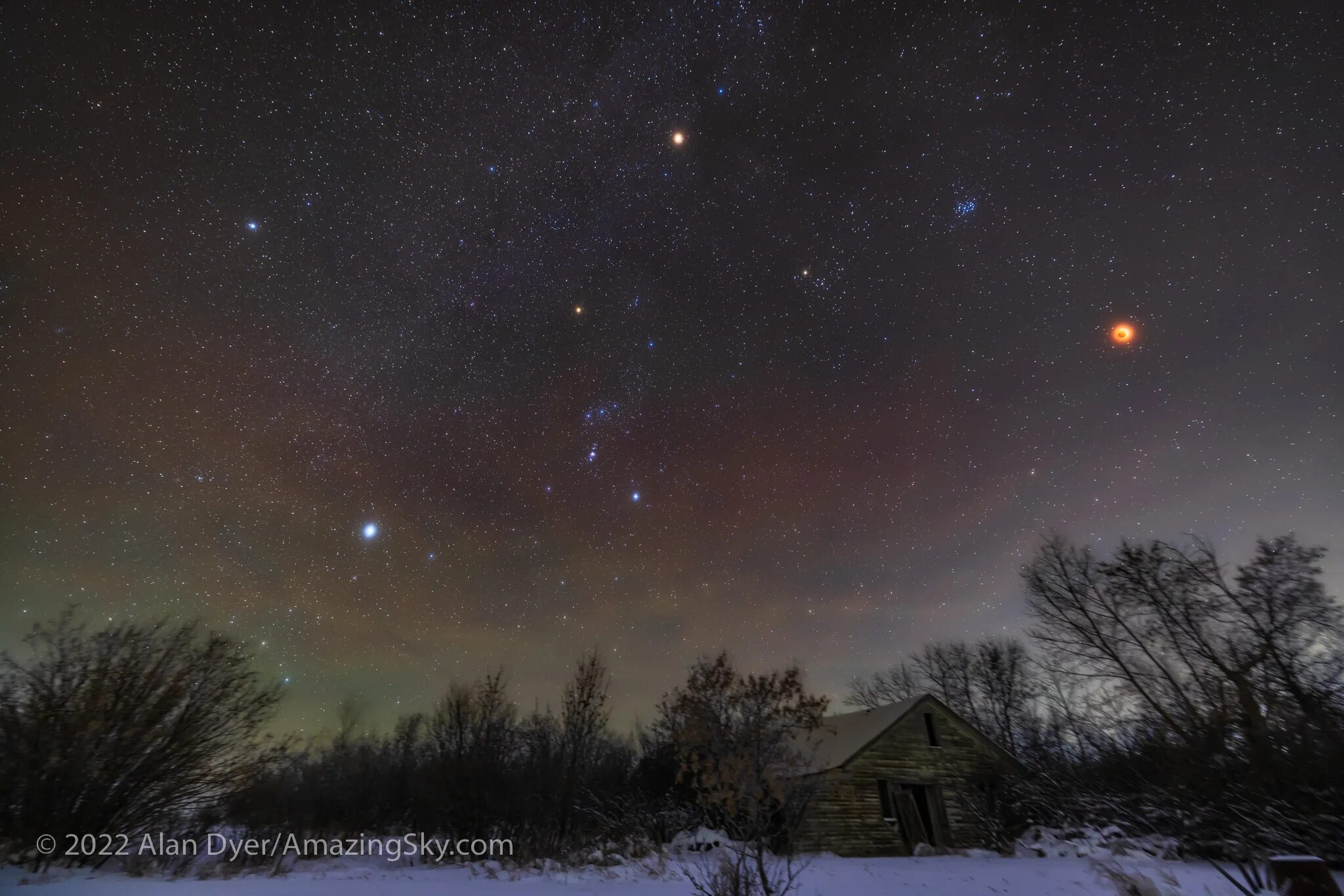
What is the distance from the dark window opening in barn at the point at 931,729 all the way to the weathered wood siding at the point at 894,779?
169mm

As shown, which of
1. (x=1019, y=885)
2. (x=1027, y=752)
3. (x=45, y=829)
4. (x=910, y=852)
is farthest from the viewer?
(x=1027, y=752)

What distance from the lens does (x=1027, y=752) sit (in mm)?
34406

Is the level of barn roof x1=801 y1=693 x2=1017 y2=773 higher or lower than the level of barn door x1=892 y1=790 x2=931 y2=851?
higher

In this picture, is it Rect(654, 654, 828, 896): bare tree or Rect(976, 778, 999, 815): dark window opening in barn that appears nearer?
Rect(654, 654, 828, 896): bare tree

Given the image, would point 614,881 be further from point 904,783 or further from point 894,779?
point 904,783

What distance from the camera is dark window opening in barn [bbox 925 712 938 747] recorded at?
90.9 ft

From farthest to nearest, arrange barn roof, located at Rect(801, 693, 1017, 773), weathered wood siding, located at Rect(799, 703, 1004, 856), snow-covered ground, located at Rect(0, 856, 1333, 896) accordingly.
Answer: barn roof, located at Rect(801, 693, 1017, 773)
weathered wood siding, located at Rect(799, 703, 1004, 856)
snow-covered ground, located at Rect(0, 856, 1333, 896)

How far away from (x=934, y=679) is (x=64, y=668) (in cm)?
5687

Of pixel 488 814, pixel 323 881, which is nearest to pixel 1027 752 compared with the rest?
pixel 488 814

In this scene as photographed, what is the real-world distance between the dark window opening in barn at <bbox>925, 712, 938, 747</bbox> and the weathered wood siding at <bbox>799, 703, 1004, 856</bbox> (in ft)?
0.55

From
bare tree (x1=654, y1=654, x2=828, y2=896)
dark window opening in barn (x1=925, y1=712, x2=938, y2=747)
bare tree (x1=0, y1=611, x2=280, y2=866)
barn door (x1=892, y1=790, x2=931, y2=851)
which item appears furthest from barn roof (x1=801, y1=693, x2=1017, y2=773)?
bare tree (x1=0, y1=611, x2=280, y2=866)

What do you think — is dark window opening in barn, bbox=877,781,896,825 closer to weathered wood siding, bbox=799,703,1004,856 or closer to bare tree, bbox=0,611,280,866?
weathered wood siding, bbox=799,703,1004,856

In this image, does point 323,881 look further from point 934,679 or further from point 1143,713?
point 934,679

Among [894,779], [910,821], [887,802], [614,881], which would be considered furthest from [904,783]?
[614,881]
